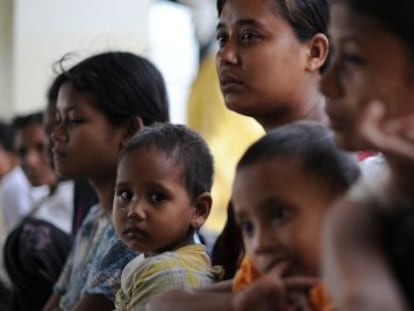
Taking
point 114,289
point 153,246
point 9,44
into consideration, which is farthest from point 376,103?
point 9,44

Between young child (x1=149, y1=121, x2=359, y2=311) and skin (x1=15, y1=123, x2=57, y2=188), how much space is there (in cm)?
344

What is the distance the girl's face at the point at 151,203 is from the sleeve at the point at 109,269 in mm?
226

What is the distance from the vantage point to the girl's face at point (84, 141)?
2713 millimetres

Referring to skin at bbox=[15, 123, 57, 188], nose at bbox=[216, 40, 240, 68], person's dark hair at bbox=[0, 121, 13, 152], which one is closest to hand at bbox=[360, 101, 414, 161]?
nose at bbox=[216, 40, 240, 68]

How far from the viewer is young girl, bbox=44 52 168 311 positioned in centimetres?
271

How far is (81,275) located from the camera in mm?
2697

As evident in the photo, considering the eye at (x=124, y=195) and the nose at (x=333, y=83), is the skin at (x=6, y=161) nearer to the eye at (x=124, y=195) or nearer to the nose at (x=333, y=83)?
the eye at (x=124, y=195)

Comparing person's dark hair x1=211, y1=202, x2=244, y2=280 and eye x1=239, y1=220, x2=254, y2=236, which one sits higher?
eye x1=239, y1=220, x2=254, y2=236

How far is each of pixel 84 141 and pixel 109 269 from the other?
0.40 m

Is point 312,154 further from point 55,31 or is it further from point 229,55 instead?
point 55,31

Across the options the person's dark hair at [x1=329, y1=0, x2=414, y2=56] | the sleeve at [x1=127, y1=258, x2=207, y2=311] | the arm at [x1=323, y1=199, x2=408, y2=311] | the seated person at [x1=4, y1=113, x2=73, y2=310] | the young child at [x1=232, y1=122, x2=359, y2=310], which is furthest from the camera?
the seated person at [x1=4, y1=113, x2=73, y2=310]

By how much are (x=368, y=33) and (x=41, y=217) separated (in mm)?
2262

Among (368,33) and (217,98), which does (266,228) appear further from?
(217,98)

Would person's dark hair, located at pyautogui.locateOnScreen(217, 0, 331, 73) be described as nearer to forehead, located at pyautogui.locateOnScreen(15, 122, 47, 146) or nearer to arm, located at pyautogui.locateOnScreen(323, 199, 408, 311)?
arm, located at pyautogui.locateOnScreen(323, 199, 408, 311)
